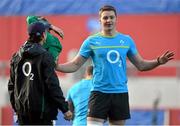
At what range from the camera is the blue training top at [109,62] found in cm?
804

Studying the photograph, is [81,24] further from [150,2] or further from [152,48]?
[150,2]

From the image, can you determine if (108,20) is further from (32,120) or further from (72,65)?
(32,120)

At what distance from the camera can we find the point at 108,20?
8.07 meters

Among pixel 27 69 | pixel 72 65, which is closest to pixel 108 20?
pixel 72 65

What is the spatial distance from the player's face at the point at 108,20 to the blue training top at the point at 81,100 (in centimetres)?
162

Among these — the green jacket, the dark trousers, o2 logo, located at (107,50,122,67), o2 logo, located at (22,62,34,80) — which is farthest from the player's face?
the dark trousers

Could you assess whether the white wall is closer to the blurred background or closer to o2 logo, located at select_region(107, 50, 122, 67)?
the blurred background

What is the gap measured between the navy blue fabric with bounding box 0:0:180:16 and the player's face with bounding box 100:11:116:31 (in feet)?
6.50

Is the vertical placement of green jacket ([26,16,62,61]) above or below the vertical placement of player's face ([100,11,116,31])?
below

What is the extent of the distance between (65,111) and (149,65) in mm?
1467

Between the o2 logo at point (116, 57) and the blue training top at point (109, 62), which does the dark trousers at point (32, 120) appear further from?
the o2 logo at point (116, 57)

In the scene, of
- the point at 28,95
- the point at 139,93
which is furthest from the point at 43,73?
the point at 139,93

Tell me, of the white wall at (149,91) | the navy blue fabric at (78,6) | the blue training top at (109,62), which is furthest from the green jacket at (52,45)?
the white wall at (149,91)

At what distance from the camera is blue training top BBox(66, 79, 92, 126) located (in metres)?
9.39
